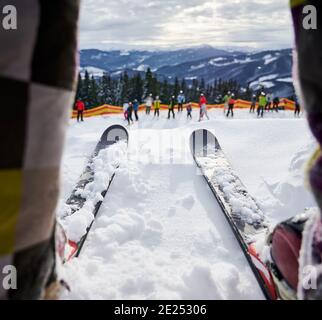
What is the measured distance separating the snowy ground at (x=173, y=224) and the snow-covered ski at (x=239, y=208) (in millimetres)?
93

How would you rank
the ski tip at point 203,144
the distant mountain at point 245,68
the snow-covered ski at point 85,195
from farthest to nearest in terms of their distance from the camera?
the distant mountain at point 245,68
the ski tip at point 203,144
the snow-covered ski at point 85,195

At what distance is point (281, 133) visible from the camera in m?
7.23

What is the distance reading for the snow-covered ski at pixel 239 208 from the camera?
2.30 m

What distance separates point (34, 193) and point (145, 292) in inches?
57.5

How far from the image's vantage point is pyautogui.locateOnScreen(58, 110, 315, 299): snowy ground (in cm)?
224

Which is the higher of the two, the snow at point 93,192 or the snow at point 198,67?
the snow at point 198,67

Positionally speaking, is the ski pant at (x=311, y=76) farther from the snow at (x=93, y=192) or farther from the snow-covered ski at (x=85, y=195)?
the snow at (x=93, y=192)

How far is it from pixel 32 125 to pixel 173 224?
8.27 feet

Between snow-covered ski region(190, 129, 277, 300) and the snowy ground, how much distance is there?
0.31 ft

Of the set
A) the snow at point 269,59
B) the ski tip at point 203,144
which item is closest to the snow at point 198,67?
the snow at point 269,59

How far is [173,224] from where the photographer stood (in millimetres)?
3291

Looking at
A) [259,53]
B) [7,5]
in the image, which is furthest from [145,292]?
[259,53]

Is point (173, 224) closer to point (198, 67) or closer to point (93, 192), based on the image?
point (93, 192)
